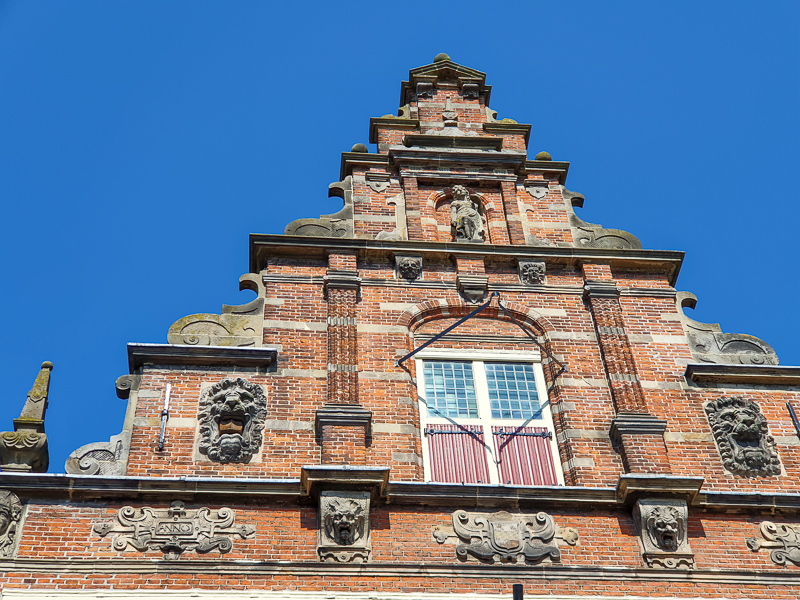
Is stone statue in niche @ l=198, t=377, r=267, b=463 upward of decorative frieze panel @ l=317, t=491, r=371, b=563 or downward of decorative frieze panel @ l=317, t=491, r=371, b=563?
upward

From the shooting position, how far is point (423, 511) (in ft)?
38.1

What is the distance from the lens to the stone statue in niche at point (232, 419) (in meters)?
12.1

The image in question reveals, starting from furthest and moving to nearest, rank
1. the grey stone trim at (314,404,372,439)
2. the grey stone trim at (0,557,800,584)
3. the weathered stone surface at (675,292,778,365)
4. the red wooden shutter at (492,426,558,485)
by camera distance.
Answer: the weathered stone surface at (675,292,778,365)
the red wooden shutter at (492,426,558,485)
the grey stone trim at (314,404,372,439)
the grey stone trim at (0,557,800,584)

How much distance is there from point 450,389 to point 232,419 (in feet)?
9.26

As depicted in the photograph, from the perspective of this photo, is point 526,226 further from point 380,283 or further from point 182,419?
point 182,419

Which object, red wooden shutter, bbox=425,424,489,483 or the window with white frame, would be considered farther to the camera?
the window with white frame

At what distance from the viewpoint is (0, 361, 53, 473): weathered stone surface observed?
38.3ft

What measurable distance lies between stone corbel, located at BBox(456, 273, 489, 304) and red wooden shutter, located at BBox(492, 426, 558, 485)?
2203 millimetres

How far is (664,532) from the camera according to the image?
11523 millimetres

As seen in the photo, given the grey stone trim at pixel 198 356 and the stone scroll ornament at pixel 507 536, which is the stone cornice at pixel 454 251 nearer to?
the grey stone trim at pixel 198 356

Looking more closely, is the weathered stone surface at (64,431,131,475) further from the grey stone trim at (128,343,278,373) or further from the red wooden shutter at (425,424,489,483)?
the red wooden shutter at (425,424,489,483)

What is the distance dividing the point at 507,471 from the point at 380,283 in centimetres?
333

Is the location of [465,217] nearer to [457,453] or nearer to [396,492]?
[457,453]

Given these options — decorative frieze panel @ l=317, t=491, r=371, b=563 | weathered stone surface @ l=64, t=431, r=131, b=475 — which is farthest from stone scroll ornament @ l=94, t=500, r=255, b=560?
decorative frieze panel @ l=317, t=491, r=371, b=563
